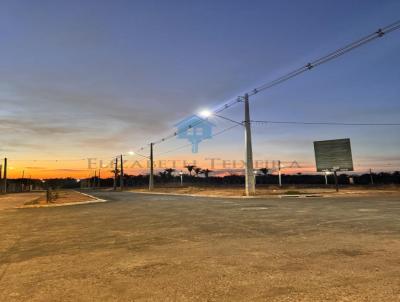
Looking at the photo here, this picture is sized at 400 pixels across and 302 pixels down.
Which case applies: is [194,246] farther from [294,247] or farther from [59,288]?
[59,288]

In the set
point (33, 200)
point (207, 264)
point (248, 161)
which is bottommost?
point (207, 264)

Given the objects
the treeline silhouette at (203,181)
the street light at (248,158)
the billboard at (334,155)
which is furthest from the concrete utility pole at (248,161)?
the treeline silhouette at (203,181)

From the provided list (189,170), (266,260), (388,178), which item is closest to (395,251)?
(266,260)

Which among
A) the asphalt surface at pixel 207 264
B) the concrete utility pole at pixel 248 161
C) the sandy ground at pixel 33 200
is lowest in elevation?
the asphalt surface at pixel 207 264

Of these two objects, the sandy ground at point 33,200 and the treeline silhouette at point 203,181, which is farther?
the treeline silhouette at point 203,181

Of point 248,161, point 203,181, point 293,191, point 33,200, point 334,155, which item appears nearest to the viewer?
point 248,161

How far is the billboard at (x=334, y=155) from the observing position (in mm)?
42969

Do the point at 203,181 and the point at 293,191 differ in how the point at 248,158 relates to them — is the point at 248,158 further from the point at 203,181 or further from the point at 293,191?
the point at 203,181

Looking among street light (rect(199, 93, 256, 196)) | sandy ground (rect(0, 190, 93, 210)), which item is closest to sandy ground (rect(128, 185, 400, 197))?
street light (rect(199, 93, 256, 196))

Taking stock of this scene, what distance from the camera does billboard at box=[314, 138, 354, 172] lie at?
141 ft

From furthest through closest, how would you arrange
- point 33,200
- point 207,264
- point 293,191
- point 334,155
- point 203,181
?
point 203,181
point 334,155
point 293,191
point 33,200
point 207,264

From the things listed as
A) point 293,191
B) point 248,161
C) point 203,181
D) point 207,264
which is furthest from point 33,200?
point 203,181

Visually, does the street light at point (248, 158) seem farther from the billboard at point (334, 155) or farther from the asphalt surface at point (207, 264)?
the asphalt surface at point (207, 264)

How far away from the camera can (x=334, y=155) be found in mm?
43688
